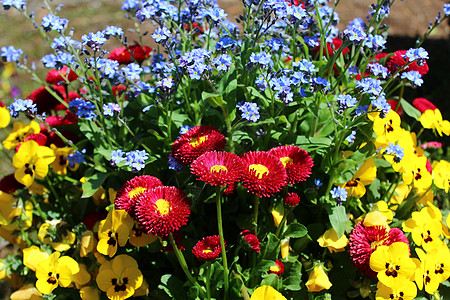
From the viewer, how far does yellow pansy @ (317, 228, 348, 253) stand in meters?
1.50

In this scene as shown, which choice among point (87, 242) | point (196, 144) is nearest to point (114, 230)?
point (87, 242)

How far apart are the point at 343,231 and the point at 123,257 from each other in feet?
2.35

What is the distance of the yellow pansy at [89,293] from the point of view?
1.56 metres

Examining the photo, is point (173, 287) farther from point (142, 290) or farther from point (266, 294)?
point (266, 294)

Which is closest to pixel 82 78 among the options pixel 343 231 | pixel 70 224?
pixel 70 224

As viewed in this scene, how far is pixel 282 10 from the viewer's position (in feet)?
4.84

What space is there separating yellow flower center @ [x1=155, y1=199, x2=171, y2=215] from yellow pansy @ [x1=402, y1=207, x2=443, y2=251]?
0.84 meters

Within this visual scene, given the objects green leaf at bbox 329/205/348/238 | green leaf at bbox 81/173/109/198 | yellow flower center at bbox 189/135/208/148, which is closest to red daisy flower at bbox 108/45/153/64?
green leaf at bbox 81/173/109/198

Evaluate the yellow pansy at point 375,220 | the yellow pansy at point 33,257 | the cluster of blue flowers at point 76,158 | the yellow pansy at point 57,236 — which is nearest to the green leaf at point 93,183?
the cluster of blue flowers at point 76,158

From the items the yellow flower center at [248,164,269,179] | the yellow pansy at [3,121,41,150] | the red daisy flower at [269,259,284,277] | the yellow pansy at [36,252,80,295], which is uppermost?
the yellow flower center at [248,164,269,179]

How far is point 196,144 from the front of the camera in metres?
1.41

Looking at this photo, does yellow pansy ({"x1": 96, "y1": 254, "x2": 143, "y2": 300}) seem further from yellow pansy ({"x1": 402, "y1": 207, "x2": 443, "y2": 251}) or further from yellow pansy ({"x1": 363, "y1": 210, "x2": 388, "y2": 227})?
yellow pansy ({"x1": 402, "y1": 207, "x2": 443, "y2": 251})

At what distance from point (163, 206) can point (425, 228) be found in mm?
918

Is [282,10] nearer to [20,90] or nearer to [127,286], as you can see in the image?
[127,286]
